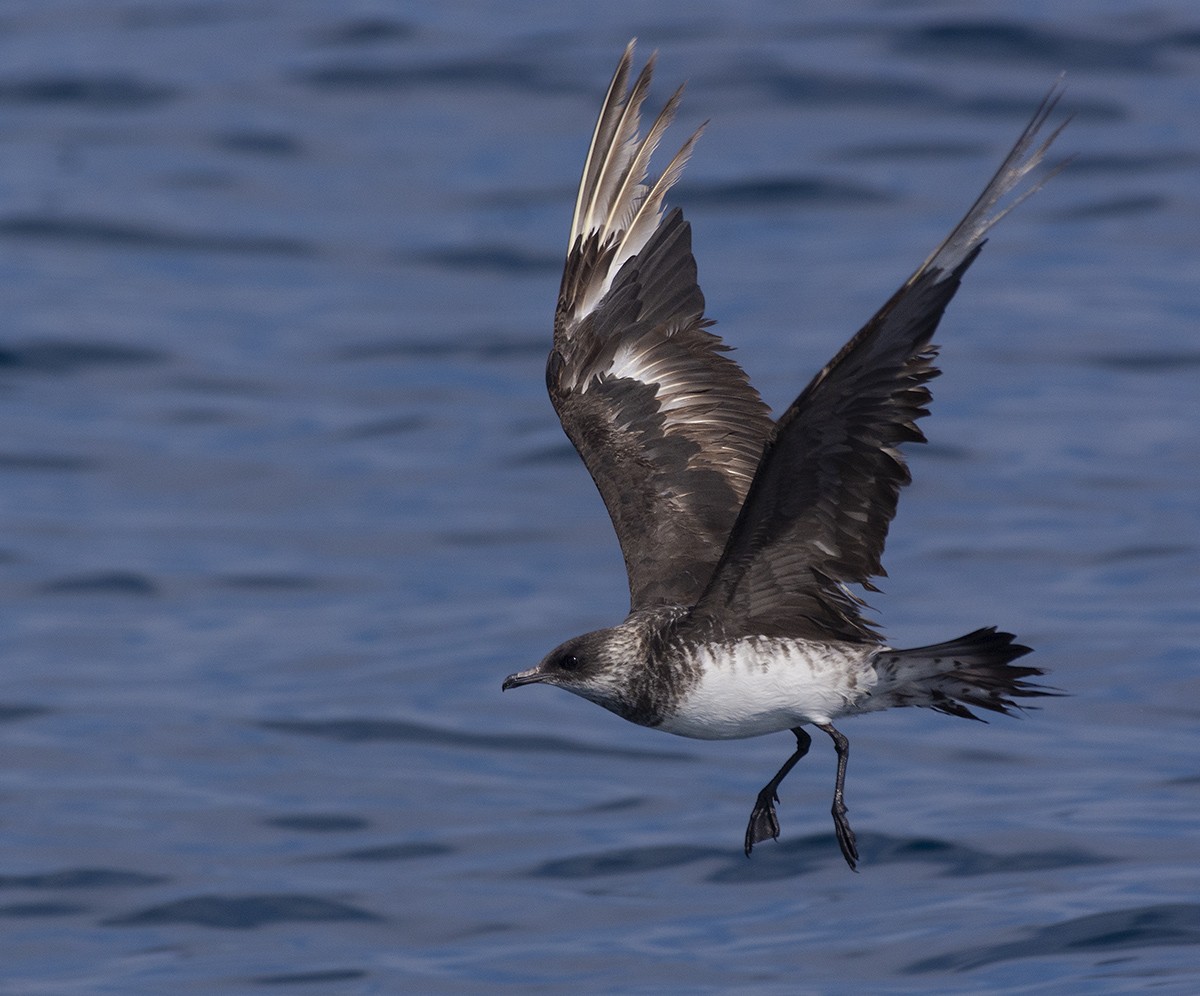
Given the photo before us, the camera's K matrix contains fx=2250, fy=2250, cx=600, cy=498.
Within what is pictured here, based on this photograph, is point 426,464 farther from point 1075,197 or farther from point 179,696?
point 1075,197

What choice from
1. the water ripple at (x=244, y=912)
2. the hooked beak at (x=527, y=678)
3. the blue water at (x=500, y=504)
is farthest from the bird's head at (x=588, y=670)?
the water ripple at (x=244, y=912)

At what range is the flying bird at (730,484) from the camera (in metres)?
7.03

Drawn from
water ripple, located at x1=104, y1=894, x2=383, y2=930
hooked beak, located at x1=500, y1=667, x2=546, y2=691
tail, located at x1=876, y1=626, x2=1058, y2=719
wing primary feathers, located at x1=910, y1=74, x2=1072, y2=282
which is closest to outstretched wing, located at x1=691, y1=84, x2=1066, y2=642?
wing primary feathers, located at x1=910, y1=74, x2=1072, y2=282

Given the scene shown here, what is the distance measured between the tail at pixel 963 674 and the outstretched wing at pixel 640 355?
4.93 feet

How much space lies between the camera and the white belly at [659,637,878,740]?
790 centimetres

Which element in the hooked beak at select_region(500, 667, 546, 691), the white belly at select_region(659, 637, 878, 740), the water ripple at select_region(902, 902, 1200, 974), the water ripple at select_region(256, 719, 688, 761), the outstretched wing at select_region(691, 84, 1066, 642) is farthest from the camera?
the water ripple at select_region(256, 719, 688, 761)

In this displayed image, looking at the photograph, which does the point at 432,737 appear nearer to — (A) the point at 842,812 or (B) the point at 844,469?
(A) the point at 842,812

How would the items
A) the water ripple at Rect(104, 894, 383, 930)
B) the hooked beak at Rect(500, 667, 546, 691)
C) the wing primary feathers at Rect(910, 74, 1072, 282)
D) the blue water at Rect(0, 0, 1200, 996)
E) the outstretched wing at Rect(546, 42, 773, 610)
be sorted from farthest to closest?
the water ripple at Rect(104, 894, 383, 930) → the blue water at Rect(0, 0, 1200, 996) → the outstretched wing at Rect(546, 42, 773, 610) → the hooked beak at Rect(500, 667, 546, 691) → the wing primary feathers at Rect(910, 74, 1072, 282)

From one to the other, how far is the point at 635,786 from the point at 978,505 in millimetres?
4868

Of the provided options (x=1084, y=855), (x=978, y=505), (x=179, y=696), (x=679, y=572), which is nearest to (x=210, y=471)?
(x=179, y=696)

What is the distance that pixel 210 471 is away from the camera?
1855 cm

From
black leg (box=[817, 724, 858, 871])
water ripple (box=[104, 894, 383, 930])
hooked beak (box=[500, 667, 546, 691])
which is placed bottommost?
water ripple (box=[104, 894, 383, 930])

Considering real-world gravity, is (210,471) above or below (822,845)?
above

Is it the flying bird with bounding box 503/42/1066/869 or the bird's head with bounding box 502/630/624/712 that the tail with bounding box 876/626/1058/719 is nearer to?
the flying bird with bounding box 503/42/1066/869
